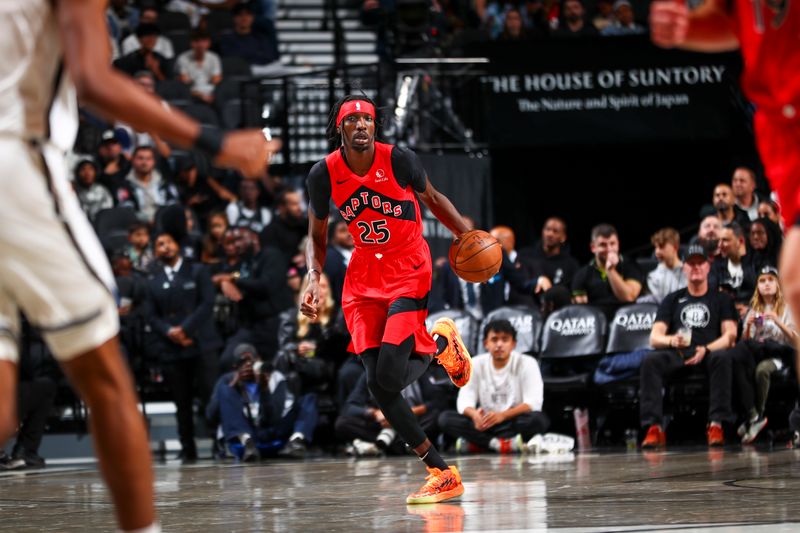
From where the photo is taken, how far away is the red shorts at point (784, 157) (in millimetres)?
3846

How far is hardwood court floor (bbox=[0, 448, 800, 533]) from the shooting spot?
572cm

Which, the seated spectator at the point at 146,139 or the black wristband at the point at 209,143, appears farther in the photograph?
the seated spectator at the point at 146,139

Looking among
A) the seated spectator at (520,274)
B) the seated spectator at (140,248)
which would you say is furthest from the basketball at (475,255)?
the seated spectator at (140,248)

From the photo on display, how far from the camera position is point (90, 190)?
575 inches

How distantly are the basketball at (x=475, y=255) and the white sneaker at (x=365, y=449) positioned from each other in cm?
468

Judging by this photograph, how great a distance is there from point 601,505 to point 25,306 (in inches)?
140

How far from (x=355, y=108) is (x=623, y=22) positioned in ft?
34.4

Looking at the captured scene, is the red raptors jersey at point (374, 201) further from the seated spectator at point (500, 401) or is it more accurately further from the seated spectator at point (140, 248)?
the seated spectator at point (140, 248)

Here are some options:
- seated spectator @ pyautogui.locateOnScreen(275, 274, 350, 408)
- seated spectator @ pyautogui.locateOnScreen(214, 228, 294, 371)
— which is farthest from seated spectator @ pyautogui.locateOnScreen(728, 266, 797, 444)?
seated spectator @ pyautogui.locateOnScreen(214, 228, 294, 371)

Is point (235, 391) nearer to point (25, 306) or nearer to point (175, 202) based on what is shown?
point (175, 202)

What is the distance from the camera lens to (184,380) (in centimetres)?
1306

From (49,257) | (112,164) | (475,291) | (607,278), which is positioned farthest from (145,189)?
(49,257)

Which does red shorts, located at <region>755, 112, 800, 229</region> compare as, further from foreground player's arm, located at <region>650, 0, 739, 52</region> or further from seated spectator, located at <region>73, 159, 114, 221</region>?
seated spectator, located at <region>73, 159, 114, 221</region>

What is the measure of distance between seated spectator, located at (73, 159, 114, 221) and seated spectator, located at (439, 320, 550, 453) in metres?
4.87
